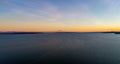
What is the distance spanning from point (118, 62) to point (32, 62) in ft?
20.6

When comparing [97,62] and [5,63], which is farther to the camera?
[97,62]

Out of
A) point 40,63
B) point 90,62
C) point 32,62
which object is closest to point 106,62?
point 90,62

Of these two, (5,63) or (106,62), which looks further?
(106,62)

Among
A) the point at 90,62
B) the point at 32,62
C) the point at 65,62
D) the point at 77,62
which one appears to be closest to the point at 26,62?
the point at 32,62

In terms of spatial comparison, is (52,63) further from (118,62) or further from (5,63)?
(118,62)

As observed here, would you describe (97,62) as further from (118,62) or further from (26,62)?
(26,62)

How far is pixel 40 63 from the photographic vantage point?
9.29 metres

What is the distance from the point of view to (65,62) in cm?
952

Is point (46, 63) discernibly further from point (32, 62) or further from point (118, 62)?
point (118, 62)

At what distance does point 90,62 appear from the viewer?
31.8 feet

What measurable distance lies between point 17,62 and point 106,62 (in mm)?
6533

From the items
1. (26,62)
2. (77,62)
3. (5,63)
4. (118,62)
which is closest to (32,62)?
(26,62)

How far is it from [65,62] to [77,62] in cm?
90

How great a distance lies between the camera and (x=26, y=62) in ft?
30.9
